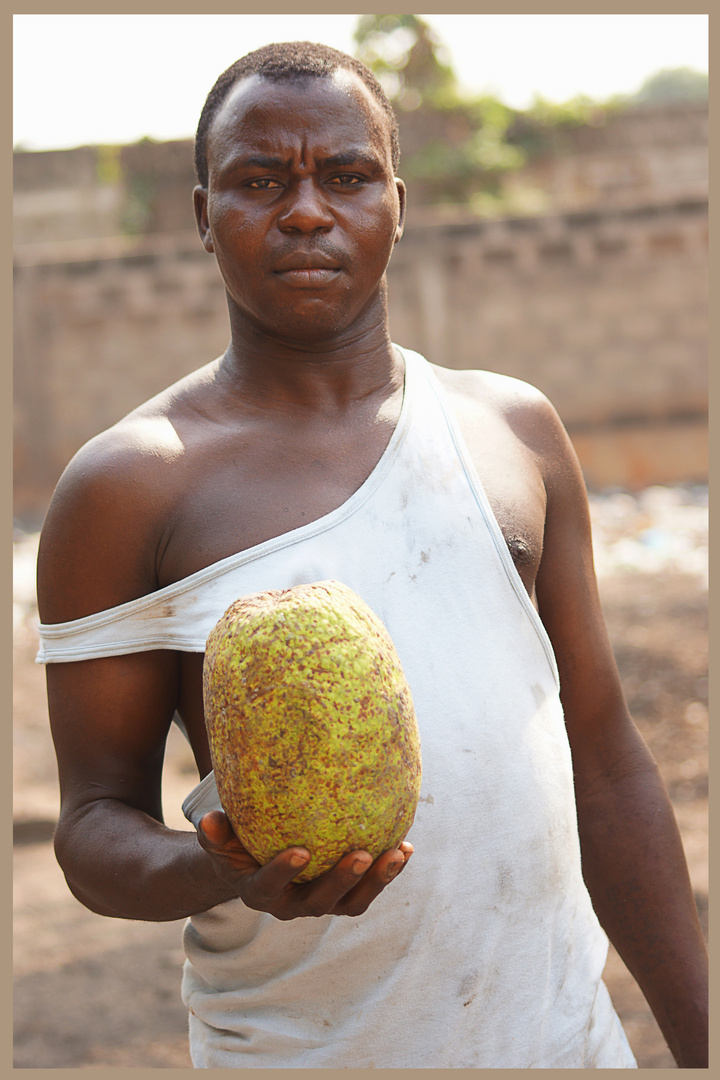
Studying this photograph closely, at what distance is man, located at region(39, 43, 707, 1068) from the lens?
1.53m

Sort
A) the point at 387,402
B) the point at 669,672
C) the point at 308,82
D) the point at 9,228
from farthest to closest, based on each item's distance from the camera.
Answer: the point at 669,672 → the point at 9,228 → the point at 387,402 → the point at 308,82

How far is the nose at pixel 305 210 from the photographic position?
62.8 inches

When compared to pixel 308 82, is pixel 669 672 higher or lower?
lower

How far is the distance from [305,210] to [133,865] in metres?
0.96

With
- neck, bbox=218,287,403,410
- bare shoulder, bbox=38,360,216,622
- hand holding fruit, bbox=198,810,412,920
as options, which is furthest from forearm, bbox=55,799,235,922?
neck, bbox=218,287,403,410

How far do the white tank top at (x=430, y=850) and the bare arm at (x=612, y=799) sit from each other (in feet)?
0.68

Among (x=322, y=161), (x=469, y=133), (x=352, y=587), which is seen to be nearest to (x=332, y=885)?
(x=352, y=587)

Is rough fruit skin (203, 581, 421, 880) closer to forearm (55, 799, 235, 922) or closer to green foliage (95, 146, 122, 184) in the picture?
forearm (55, 799, 235, 922)

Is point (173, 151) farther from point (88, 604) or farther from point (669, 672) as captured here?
point (88, 604)

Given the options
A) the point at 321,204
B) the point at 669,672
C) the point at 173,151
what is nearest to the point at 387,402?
the point at 321,204

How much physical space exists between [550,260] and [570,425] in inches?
80.7

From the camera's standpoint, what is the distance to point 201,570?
152 centimetres

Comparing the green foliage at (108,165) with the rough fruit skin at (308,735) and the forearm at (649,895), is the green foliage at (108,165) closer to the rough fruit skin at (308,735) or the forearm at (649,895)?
the forearm at (649,895)

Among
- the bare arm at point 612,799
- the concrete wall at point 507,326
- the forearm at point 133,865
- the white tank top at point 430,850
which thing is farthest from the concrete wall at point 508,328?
the forearm at point 133,865
